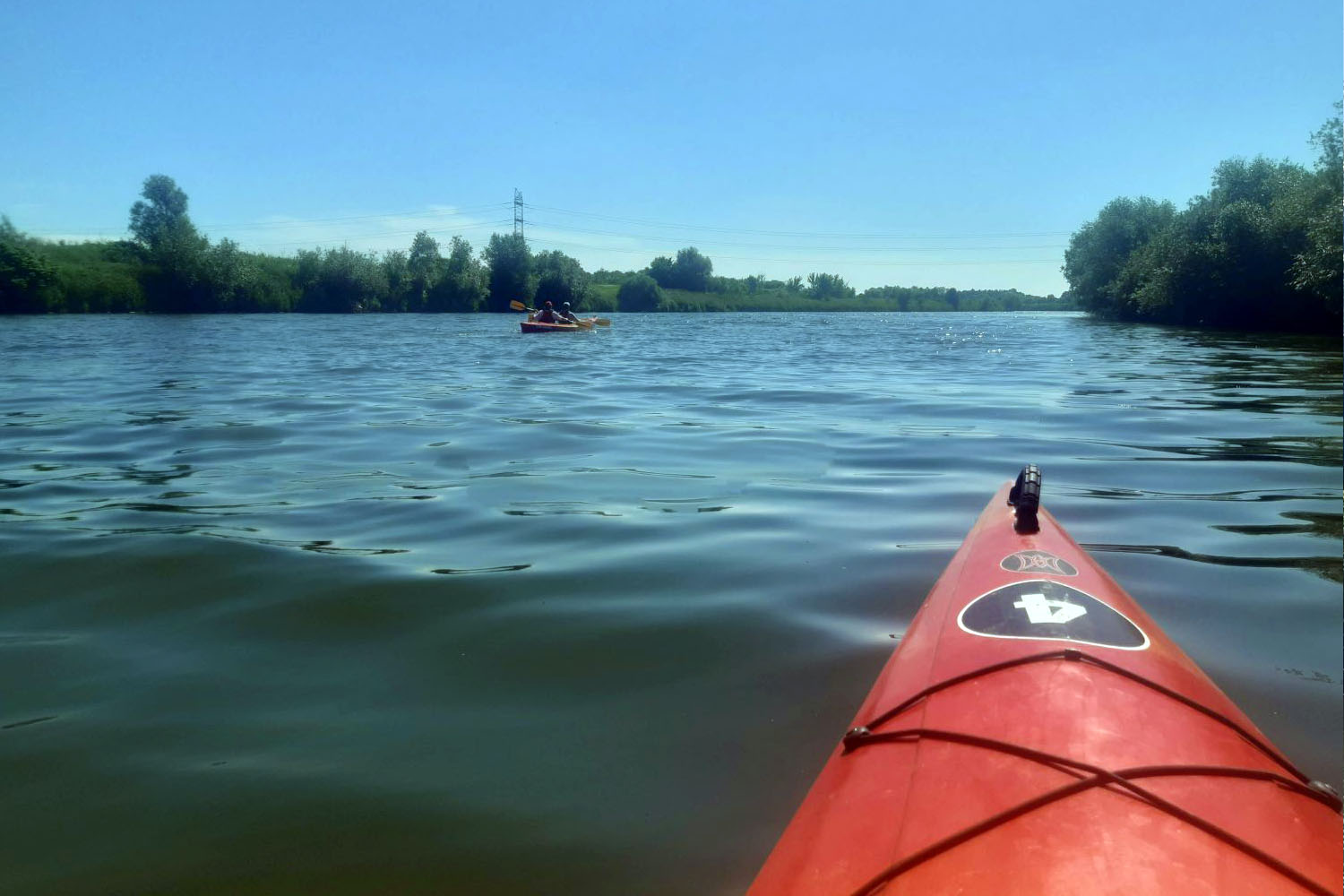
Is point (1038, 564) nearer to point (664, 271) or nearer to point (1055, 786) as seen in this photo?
point (1055, 786)

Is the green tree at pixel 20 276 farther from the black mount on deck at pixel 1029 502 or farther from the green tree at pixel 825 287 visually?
the green tree at pixel 825 287

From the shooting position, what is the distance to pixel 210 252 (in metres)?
56.8

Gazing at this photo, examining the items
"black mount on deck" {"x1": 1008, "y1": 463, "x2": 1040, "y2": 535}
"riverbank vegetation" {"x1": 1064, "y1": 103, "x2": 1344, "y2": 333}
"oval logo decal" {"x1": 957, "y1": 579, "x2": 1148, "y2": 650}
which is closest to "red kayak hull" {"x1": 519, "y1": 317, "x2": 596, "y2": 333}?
"riverbank vegetation" {"x1": 1064, "y1": 103, "x2": 1344, "y2": 333}

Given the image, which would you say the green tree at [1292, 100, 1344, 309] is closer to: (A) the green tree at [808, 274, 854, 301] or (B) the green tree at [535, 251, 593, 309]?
(B) the green tree at [535, 251, 593, 309]

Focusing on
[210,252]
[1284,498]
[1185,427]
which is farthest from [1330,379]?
[210,252]

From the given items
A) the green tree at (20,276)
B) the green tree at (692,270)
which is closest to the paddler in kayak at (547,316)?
the green tree at (20,276)

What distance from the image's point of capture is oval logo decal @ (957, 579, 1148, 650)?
246 cm

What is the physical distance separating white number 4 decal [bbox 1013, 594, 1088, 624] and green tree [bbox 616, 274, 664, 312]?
3450 inches

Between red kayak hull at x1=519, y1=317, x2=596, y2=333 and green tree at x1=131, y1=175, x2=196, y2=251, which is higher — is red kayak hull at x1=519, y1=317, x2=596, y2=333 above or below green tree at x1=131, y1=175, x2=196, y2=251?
below

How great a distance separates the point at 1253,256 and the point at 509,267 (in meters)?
57.3

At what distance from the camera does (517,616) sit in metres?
4.28

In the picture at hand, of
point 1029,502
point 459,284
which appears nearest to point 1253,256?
point 1029,502

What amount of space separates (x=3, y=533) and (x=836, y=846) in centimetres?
592

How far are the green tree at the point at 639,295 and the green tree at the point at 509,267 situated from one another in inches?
556
